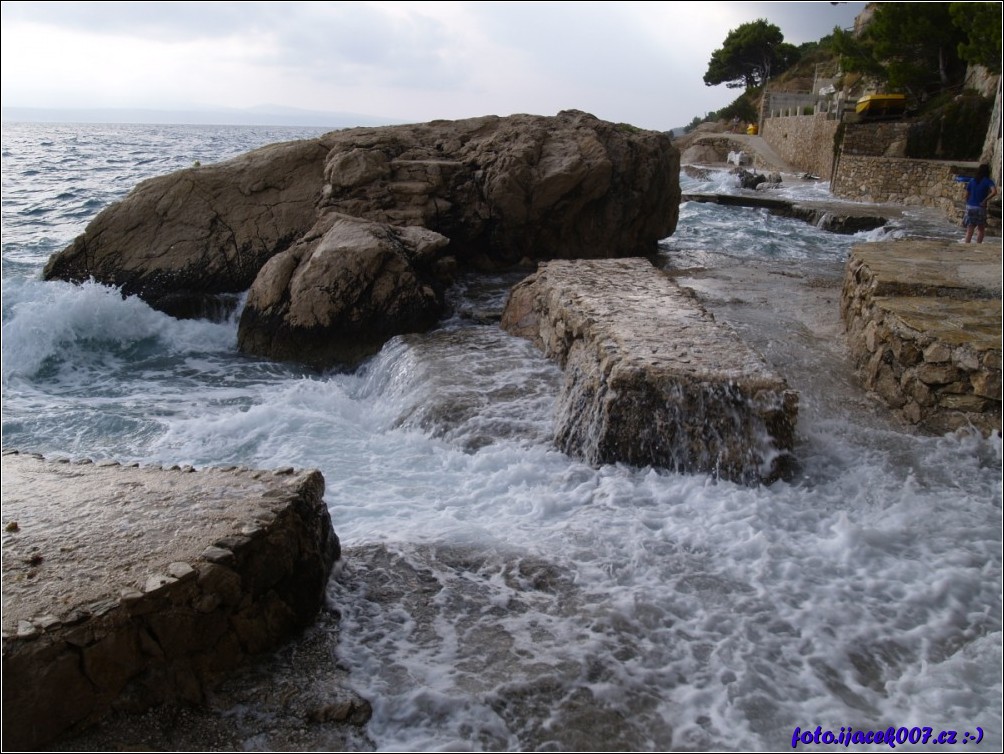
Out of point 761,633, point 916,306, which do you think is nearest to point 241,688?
point 761,633

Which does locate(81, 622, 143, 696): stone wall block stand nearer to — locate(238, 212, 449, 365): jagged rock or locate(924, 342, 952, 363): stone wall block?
locate(924, 342, 952, 363): stone wall block

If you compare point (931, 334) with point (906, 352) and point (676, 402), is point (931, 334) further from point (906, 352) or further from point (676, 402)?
point (676, 402)

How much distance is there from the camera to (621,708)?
2373 millimetres

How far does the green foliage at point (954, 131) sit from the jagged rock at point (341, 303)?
14262 millimetres

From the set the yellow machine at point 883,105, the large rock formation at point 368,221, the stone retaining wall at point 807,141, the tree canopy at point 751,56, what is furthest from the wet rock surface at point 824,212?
the tree canopy at point 751,56

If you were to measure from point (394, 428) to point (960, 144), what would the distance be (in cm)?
1623

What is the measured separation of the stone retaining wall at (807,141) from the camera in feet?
72.7

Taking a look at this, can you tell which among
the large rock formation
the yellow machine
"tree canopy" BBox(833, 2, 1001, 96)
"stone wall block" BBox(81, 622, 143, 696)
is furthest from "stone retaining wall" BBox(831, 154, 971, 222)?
"stone wall block" BBox(81, 622, 143, 696)

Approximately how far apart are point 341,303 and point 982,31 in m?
14.6

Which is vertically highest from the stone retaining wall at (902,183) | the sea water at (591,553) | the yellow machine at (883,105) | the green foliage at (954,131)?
the yellow machine at (883,105)

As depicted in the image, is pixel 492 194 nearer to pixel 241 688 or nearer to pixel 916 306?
pixel 916 306

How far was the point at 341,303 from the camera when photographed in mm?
6980

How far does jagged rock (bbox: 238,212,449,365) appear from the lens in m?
6.99

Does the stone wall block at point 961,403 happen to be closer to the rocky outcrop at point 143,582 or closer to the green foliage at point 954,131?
the rocky outcrop at point 143,582
